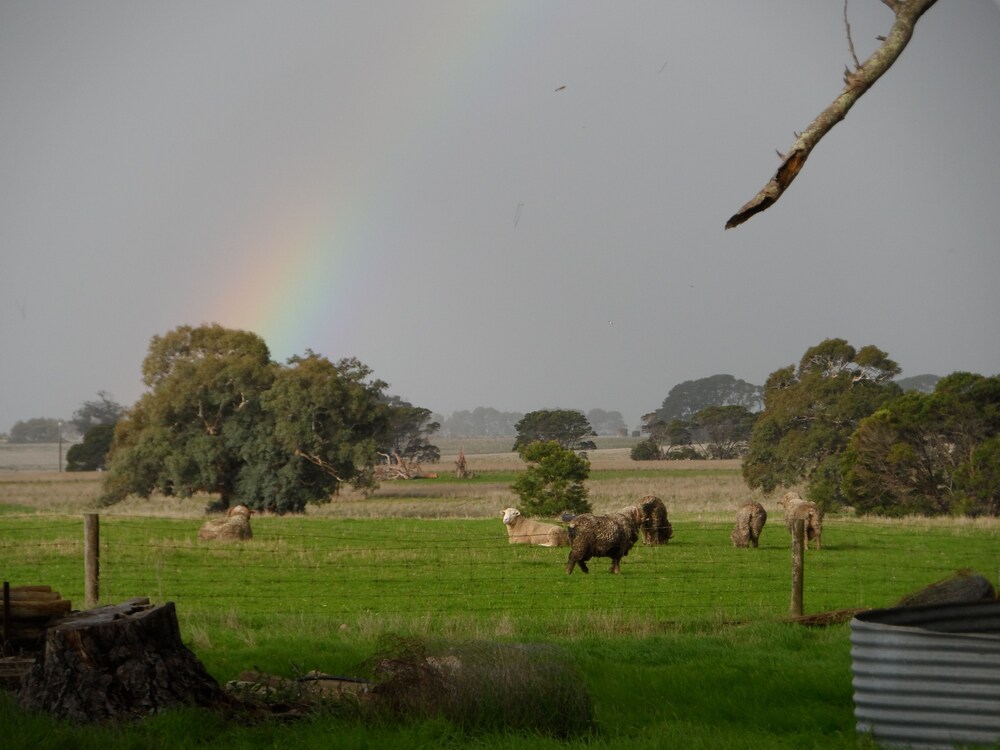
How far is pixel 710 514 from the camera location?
41.8 meters

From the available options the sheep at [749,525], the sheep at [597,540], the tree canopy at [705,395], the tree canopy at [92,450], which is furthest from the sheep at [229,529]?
the tree canopy at [705,395]

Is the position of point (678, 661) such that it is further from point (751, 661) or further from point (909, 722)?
point (909, 722)

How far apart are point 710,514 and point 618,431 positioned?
108 m

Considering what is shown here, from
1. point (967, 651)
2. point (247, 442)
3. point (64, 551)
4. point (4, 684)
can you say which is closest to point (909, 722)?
point (967, 651)

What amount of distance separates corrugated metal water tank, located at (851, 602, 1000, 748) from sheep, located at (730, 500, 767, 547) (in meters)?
20.7

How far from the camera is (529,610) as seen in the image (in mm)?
15859

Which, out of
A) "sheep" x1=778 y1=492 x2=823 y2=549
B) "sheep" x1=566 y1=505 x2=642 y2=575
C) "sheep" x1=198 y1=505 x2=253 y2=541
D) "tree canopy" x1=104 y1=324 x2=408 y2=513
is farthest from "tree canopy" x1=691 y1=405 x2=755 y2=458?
"sheep" x1=566 y1=505 x2=642 y2=575

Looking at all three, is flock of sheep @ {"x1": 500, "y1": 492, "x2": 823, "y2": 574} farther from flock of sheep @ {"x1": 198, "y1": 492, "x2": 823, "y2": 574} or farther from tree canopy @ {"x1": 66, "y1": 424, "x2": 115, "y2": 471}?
tree canopy @ {"x1": 66, "y1": 424, "x2": 115, "y2": 471}

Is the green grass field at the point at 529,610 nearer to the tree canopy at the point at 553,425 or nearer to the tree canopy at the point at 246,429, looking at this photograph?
the tree canopy at the point at 246,429

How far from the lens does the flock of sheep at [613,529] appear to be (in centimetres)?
2205

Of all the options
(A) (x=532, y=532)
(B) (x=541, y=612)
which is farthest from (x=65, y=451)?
(B) (x=541, y=612)

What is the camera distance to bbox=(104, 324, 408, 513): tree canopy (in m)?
51.2

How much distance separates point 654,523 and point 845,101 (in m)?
21.2

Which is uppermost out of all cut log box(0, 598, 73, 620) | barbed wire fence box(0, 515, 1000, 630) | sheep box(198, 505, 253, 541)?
cut log box(0, 598, 73, 620)
